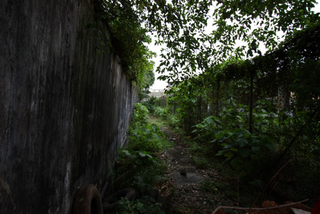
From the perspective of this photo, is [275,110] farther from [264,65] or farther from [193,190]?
[193,190]

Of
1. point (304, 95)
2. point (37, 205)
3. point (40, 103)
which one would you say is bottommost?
point (37, 205)

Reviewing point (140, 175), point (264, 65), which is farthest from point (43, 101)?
point (264, 65)

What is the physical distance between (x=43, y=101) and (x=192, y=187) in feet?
11.0

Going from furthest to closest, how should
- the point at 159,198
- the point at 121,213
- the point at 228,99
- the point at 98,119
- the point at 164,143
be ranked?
the point at 164,143 → the point at 228,99 → the point at 159,198 → the point at 98,119 → the point at 121,213

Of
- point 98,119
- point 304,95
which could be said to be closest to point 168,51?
point 98,119

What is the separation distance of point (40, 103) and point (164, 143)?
5579mm

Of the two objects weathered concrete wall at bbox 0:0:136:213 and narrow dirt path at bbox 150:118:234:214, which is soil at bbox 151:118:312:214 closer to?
narrow dirt path at bbox 150:118:234:214

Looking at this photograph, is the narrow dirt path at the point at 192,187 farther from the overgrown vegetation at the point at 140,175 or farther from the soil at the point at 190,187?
the overgrown vegetation at the point at 140,175

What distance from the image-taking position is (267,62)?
13.0ft

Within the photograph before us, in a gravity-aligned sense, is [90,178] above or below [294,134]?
below

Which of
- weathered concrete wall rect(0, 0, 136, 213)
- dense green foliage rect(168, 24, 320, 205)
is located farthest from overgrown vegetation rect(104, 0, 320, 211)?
weathered concrete wall rect(0, 0, 136, 213)

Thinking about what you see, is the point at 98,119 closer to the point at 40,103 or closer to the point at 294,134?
the point at 40,103

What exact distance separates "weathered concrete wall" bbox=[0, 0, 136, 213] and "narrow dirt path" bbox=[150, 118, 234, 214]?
6.44 feet

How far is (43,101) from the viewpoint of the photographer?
1.04m
